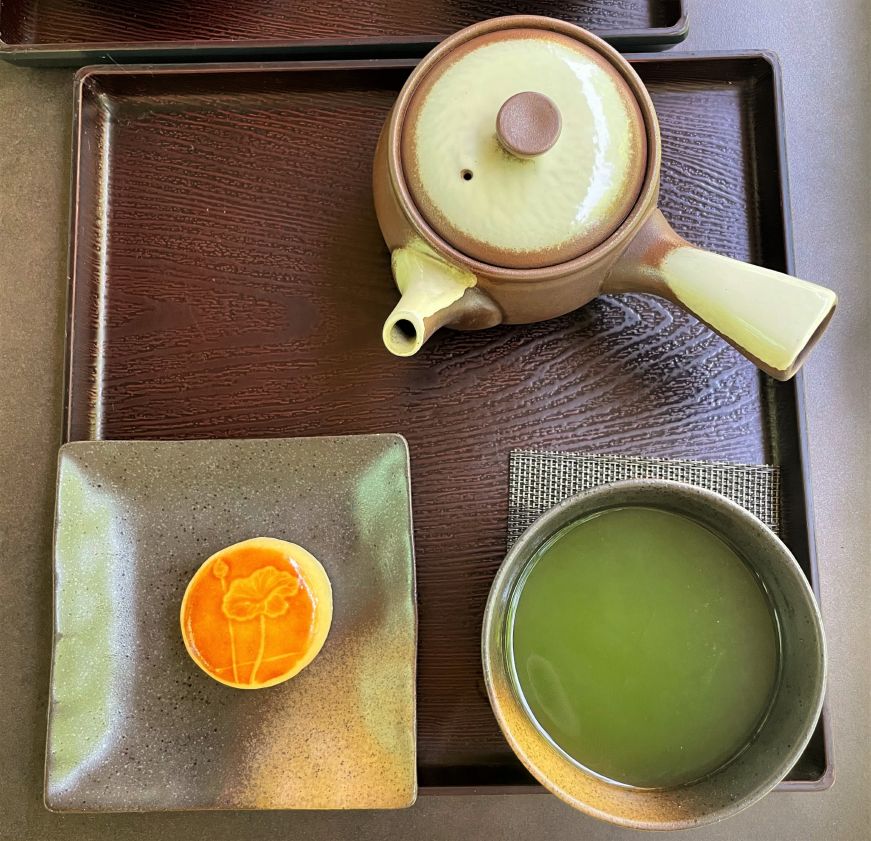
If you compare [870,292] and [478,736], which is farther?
[870,292]

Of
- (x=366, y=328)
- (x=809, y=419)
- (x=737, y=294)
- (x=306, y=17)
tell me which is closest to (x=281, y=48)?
(x=306, y=17)

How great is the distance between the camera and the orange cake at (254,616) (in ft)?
2.37

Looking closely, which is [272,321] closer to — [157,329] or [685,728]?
[157,329]

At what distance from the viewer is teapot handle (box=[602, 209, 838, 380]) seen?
63 centimetres

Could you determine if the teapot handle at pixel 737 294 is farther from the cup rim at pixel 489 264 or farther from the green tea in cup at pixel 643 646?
the green tea in cup at pixel 643 646

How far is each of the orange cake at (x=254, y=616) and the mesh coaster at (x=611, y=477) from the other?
0.72ft

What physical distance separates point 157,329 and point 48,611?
0.38m

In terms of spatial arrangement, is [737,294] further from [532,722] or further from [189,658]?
[189,658]

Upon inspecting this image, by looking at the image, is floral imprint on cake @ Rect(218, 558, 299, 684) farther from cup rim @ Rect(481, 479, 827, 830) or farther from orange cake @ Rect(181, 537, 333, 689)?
cup rim @ Rect(481, 479, 827, 830)

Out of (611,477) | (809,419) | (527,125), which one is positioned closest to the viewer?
(527,125)

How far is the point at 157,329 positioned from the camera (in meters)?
0.81

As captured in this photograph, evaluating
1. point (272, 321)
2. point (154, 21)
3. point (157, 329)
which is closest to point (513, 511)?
point (272, 321)

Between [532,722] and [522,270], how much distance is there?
384 millimetres

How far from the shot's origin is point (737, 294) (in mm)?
646
